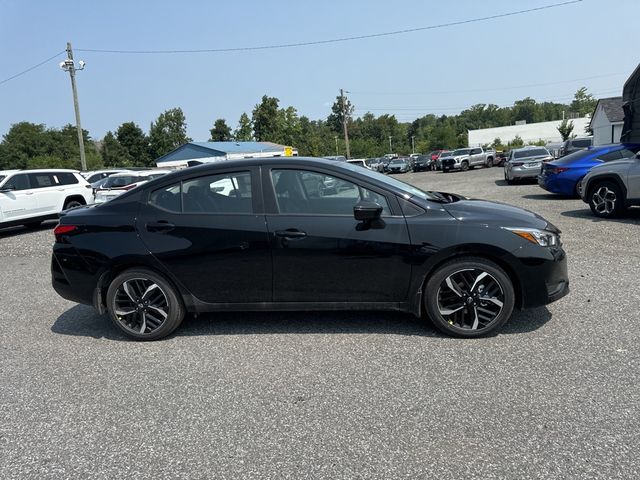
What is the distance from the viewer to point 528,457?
265 centimetres

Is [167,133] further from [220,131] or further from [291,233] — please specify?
[291,233]

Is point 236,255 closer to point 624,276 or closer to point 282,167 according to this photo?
point 282,167

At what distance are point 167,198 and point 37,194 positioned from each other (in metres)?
10.2

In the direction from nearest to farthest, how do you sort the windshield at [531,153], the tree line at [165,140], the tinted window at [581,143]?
1. the windshield at [531,153]
2. the tinted window at [581,143]
3. the tree line at [165,140]

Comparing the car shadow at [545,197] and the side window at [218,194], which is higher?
the side window at [218,194]

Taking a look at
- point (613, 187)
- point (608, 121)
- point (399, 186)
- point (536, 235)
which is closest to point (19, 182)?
point (399, 186)

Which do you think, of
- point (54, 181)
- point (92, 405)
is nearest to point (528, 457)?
point (92, 405)

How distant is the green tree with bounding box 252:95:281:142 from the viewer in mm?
80438

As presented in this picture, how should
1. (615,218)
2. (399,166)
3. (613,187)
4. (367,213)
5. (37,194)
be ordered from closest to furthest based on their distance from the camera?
(367,213)
(613,187)
(615,218)
(37,194)
(399,166)

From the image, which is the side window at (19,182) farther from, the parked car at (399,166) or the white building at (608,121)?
the white building at (608,121)

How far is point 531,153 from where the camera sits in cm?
2089

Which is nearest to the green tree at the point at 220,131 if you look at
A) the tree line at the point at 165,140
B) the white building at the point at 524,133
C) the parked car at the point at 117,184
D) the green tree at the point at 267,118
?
the tree line at the point at 165,140

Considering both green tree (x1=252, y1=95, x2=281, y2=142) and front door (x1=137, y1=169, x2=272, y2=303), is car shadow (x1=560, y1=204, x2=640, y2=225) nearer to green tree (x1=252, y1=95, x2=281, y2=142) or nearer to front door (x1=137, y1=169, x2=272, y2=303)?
front door (x1=137, y1=169, x2=272, y2=303)

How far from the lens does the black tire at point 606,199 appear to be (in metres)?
9.59
